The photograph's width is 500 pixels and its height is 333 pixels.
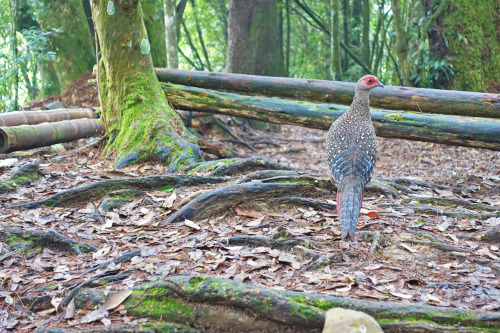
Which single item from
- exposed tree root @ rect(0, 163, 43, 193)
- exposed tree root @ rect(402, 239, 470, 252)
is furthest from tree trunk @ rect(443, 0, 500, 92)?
exposed tree root @ rect(0, 163, 43, 193)

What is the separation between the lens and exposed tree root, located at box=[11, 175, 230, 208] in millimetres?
5360

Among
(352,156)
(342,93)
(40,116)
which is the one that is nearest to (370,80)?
(352,156)

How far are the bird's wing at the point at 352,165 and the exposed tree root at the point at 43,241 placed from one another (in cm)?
242

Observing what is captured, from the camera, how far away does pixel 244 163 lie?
646 centimetres

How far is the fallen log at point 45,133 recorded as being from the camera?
754 cm

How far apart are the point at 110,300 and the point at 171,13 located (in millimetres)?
9171

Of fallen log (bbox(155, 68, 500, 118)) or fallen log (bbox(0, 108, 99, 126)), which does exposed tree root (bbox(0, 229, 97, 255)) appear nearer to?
fallen log (bbox(0, 108, 99, 126))

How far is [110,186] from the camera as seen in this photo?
5.62 metres

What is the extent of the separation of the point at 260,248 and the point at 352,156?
4.52 ft

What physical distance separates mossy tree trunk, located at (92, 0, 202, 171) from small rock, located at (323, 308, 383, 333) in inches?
175

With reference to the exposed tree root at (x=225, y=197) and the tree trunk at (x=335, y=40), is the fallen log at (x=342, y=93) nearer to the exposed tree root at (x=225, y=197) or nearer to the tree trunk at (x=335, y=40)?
the exposed tree root at (x=225, y=197)

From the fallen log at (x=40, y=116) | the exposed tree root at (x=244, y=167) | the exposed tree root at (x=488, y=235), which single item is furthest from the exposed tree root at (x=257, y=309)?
the fallen log at (x=40, y=116)

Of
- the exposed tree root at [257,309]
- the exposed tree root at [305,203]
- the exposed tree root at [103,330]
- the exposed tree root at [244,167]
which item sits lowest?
the exposed tree root at [103,330]

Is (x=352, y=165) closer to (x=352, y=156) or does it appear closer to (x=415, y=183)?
(x=352, y=156)
